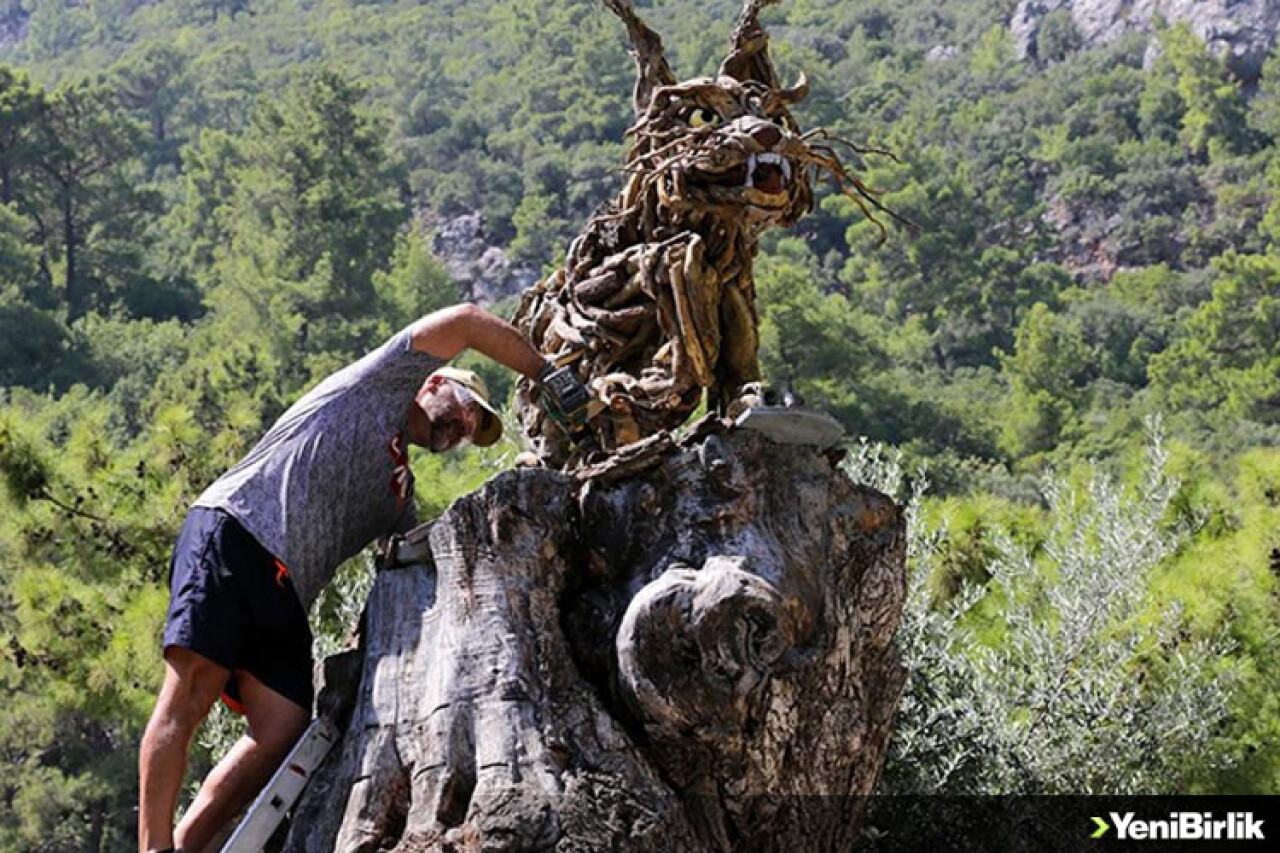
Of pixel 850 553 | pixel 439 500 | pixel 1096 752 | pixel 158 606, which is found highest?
pixel 439 500

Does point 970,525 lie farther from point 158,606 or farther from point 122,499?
point 122,499

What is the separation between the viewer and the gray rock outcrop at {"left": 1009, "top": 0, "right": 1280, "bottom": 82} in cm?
6244

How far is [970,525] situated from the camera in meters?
8.34

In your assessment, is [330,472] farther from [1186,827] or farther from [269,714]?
[1186,827]

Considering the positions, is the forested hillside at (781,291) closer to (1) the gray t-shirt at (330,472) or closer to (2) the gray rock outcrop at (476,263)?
(2) the gray rock outcrop at (476,263)

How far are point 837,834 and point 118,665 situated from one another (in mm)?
5958

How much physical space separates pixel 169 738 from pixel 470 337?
0.95 metres

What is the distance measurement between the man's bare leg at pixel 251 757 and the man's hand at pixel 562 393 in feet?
2.66

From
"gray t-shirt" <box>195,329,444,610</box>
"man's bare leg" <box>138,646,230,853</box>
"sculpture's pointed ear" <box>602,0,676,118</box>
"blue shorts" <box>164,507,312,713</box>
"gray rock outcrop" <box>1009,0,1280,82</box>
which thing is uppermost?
"gray rock outcrop" <box>1009,0,1280,82</box>

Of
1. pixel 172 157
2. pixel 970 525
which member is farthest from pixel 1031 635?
pixel 172 157

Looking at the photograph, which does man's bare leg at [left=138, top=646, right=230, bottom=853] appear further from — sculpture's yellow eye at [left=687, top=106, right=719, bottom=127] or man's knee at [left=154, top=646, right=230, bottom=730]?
sculpture's yellow eye at [left=687, top=106, right=719, bottom=127]

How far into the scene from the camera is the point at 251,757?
3602mm

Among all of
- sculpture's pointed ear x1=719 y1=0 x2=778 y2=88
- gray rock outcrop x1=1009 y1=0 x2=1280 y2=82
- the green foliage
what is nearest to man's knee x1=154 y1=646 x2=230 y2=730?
sculpture's pointed ear x1=719 y1=0 x2=778 y2=88

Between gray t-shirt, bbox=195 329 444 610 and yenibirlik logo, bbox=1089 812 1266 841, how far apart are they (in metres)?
2.79
